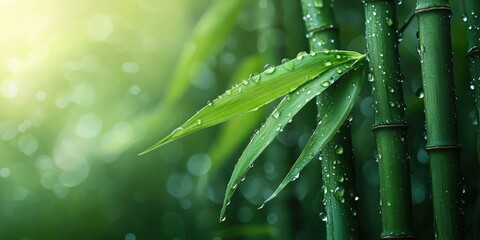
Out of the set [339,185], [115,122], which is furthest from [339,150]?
[115,122]

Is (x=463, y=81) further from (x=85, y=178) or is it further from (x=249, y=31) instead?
(x=85, y=178)

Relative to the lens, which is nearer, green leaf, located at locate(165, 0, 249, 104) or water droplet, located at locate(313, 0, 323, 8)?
water droplet, located at locate(313, 0, 323, 8)

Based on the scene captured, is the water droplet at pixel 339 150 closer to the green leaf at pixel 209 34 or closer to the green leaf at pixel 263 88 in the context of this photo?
the green leaf at pixel 263 88

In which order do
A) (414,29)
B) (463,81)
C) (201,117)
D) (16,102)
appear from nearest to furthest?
1. (201,117)
2. (463,81)
3. (414,29)
4. (16,102)

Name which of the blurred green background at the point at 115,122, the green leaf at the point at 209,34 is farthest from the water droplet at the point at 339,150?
the blurred green background at the point at 115,122

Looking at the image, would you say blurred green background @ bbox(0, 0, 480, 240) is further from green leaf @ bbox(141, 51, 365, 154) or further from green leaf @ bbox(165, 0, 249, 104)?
green leaf @ bbox(141, 51, 365, 154)

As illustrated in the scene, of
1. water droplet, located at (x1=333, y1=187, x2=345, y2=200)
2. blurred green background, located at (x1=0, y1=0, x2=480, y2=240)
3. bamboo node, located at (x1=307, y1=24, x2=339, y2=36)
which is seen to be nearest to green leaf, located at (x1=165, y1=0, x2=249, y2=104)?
blurred green background, located at (x1=0, y1=0, x2=480, y2=240)

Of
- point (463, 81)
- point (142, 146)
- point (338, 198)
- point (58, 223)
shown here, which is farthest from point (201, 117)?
point (58, 223)
